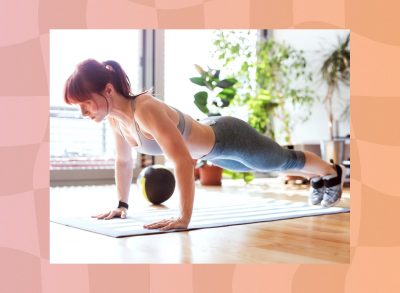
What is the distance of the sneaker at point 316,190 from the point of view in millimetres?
2986

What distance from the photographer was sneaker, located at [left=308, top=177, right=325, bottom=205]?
2986mm

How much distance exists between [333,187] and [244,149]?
0.77m

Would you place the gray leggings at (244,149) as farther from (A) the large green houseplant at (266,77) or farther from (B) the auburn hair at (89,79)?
(A) the large green houseplant at (266,77)

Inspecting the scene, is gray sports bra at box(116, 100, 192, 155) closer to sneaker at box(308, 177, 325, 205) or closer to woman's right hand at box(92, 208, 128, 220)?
woman's right hand at box(92, 208, 128, 220)

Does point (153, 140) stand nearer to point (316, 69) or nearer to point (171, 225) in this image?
point (171, 225)

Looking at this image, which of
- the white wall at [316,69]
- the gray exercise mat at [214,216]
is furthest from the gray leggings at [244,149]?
the white wall at [316,69]

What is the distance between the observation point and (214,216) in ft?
8.34

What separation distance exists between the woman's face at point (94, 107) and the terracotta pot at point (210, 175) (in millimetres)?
2644

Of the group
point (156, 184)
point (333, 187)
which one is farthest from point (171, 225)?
point (333, 187)
